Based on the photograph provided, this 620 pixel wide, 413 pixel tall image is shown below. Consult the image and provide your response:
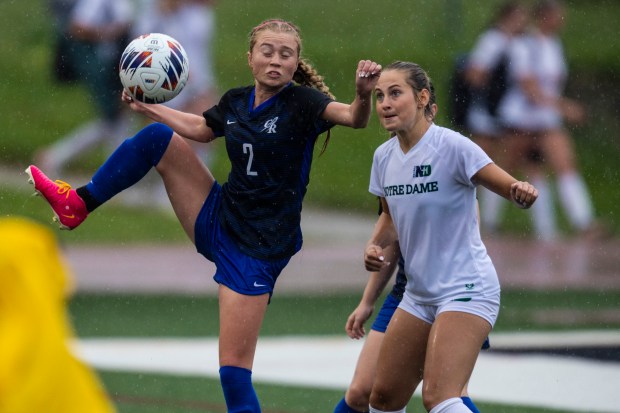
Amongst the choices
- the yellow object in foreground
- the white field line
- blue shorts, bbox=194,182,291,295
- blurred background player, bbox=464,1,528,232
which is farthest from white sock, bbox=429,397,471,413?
blurred background player, bbox=464,1,528,232

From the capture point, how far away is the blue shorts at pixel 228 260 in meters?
6.07

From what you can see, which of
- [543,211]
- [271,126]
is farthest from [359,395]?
[543,211]

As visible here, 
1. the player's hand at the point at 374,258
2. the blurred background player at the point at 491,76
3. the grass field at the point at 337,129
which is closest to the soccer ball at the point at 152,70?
the player's hand at the point at 374,258

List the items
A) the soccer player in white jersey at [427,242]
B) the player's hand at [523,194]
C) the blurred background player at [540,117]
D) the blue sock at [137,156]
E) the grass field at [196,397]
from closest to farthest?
the player's hand at [523,194]
the soccer player in white jersey at [427,242]
the blue sock at [137,156]
the grass field at [196,397]
the blurred background player at [540,117]

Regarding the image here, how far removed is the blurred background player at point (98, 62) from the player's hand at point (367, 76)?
31.9 ft

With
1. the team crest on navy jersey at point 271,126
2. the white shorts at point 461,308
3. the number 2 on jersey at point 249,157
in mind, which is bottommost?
the white shorts at point 461,308

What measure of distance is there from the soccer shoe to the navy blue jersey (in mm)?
687

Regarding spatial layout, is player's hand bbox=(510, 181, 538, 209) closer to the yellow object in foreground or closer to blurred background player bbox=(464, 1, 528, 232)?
the yellow object in foreground

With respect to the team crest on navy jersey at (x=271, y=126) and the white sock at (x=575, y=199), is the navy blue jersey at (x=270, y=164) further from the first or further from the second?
the white sock at (x=575, y=199)

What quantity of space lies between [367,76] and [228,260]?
113 centimetres

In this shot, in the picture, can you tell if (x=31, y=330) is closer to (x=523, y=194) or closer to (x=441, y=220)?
(x=523, y=194)

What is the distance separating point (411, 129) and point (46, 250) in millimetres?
3100

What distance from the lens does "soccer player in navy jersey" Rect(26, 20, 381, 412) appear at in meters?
6.01

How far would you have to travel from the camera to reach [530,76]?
14.8m
